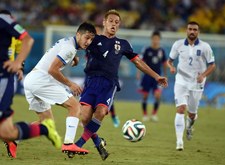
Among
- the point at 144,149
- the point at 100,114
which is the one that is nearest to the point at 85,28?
the point at 100,114

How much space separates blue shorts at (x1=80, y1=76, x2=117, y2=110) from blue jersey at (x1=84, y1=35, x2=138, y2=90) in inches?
4.1

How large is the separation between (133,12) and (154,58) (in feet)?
34.0

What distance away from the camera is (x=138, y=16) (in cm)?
3089

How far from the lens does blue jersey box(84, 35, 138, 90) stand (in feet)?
36.6

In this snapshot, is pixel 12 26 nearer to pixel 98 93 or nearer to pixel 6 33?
pixel 6 33

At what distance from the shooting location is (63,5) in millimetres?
31125

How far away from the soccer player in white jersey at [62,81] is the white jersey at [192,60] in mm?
3760

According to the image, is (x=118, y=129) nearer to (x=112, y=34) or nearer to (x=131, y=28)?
(x=112, y=34)

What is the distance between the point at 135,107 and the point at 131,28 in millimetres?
5935

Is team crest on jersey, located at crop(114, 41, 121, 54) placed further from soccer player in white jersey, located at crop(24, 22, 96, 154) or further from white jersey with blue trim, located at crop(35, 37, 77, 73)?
white jersey with blue trim, located at crop(35, 37, 77, 73)

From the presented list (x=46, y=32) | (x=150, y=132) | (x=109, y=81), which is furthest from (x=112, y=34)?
(x=46, y=32)

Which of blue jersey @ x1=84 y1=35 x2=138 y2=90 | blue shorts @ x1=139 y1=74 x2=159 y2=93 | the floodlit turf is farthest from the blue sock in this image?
blue shorts @ x1=139 y1=74 x2=159 y2=93

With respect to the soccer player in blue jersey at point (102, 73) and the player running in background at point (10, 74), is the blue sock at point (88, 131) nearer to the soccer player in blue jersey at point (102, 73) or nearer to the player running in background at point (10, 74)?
the soccer player in blue jersey at point (102, 73)

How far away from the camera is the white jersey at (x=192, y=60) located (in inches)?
545
